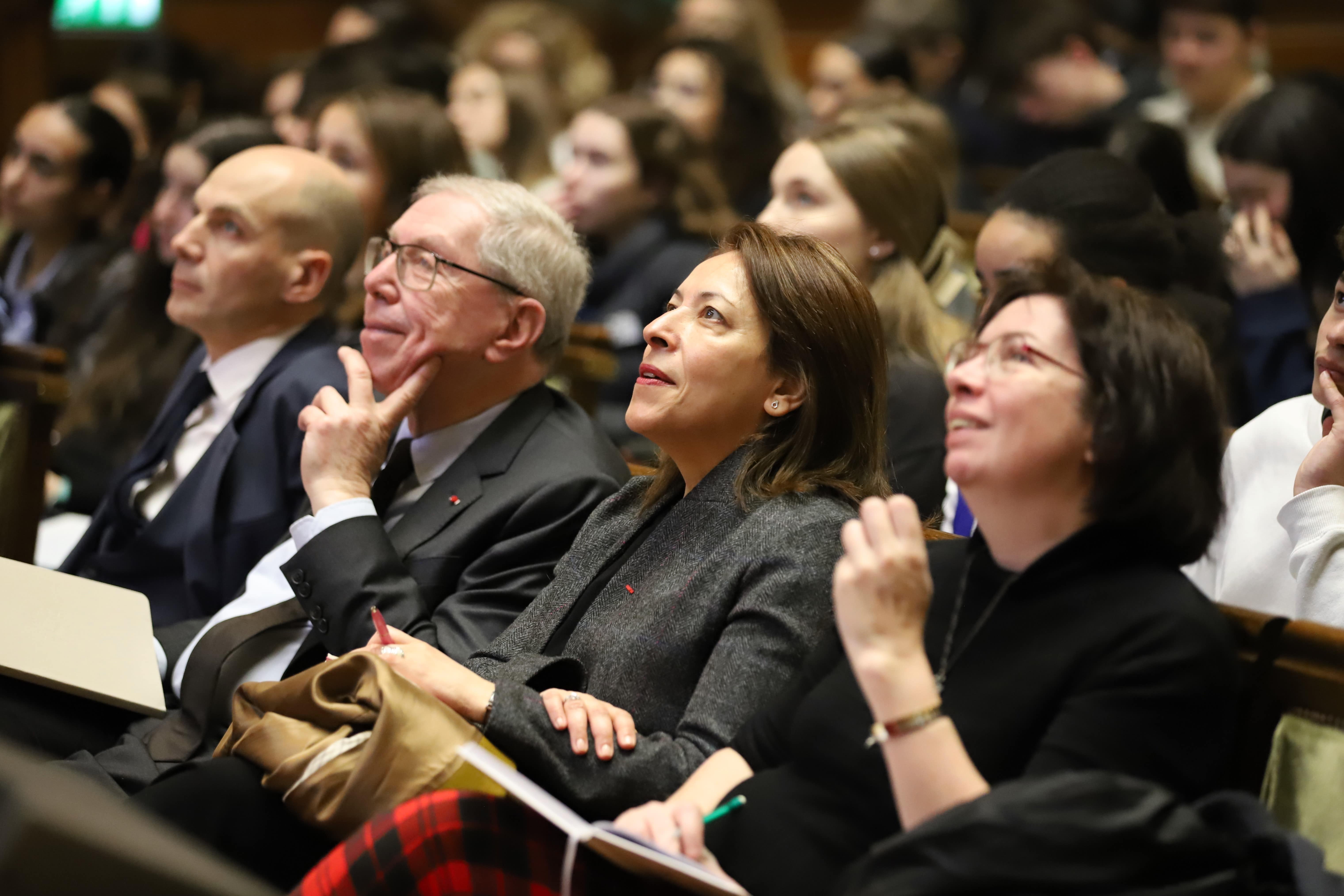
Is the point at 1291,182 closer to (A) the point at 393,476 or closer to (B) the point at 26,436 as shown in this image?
(A) the point at 393,476

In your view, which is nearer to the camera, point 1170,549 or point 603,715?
point 1170,549

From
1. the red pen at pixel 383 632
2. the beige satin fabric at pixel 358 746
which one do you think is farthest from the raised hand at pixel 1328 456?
the red pen at pixel 383 632

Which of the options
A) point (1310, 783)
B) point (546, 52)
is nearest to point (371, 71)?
point (546, 52)

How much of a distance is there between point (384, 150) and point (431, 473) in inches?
58.5

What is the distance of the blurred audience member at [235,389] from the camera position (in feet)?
8.54

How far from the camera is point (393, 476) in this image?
97.6 inches

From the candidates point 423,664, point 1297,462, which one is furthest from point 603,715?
point 1297,462

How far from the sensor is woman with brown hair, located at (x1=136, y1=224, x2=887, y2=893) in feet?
5.70

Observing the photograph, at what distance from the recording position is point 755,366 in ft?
6.39

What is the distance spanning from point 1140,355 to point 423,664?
39.2 inches

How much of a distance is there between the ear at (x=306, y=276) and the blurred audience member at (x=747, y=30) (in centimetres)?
341

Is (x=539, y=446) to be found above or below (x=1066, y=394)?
below

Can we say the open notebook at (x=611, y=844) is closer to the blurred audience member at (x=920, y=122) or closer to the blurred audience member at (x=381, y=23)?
the blurred audience member at (x=920, y=122)

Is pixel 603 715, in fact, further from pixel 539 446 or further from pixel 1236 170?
pixel 1236 170
